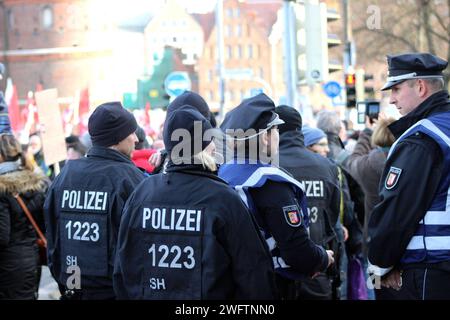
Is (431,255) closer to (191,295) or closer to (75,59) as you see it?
(191,295)

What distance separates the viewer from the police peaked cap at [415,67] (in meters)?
4.92

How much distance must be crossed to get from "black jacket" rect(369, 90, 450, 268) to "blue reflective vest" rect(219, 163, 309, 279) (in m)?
0.46

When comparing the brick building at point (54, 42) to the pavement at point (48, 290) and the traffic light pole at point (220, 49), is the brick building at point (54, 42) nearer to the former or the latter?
the traffic light pole at point (220, 49)

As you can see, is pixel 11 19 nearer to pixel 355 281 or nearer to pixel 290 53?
pixel 290 53

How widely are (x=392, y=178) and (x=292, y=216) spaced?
0.62m

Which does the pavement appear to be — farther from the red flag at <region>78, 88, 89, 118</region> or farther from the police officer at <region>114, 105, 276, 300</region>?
the red flag at <region>78, 88, 89, 118</region>

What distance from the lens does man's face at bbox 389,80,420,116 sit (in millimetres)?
4926

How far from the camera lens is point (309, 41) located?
1146 cm

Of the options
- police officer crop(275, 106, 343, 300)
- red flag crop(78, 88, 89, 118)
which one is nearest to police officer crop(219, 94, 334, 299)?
police officer crop(275, 106, 343, 300)

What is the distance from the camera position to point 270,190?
461cm

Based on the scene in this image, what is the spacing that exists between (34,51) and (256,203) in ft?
198

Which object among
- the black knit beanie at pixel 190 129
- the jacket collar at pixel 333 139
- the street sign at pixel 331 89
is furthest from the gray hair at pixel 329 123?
the street sign at pixel 331 89

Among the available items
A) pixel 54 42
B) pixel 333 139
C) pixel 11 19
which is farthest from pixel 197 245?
pixel 54 42
